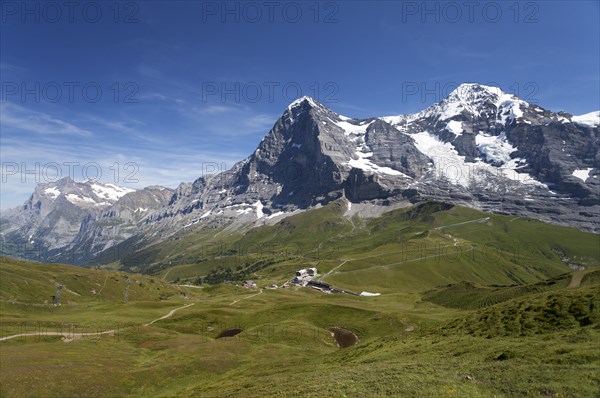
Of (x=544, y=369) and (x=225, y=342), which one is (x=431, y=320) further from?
(x=544, y=369)

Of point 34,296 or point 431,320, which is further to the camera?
point 34,296

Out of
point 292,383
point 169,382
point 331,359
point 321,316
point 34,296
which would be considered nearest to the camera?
point 292,383

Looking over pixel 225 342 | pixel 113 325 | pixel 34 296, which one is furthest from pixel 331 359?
pixel 34 296

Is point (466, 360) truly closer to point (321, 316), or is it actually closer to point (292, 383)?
point (292, 383)

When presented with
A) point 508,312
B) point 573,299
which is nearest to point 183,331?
point 508,312

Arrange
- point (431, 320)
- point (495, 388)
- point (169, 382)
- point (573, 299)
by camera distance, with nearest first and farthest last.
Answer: point (495, 388) → point (573, 299) → point (169, 382) → point (431, 320)

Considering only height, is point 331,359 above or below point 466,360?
below

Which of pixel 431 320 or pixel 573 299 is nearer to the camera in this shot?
pixel 573 299

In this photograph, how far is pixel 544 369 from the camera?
108ft

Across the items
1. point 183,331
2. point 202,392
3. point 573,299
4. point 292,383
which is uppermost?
point 573,299

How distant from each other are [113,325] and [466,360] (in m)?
116

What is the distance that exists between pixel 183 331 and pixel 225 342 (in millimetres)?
34683

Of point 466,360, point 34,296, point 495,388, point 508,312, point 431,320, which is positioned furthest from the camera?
point 34,296

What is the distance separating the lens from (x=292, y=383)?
1834 inches
